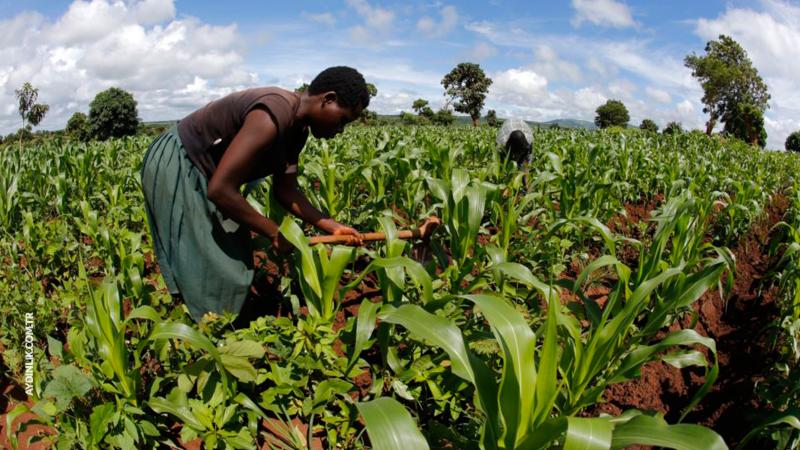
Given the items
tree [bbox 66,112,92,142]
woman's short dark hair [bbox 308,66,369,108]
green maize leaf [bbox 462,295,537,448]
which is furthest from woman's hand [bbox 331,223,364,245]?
tree [bbox 66,112,92,142]

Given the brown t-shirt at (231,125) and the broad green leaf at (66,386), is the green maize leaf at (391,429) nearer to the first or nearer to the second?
the broad green leaf at (66,386)

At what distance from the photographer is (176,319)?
6.17 ft

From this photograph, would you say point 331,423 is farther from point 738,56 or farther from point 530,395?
point 738,56

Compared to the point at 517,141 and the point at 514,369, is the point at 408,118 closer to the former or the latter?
the point at 517,141

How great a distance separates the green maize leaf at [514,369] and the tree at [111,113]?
1819 inches

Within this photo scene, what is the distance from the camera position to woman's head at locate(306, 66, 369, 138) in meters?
1.72

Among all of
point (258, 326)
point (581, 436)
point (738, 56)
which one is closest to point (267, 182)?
point (258, 326)

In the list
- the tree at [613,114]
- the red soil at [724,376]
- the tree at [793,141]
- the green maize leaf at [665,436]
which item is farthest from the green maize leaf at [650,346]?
the tree at [793,141]

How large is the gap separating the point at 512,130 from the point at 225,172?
3.92 meters

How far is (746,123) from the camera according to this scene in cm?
3238

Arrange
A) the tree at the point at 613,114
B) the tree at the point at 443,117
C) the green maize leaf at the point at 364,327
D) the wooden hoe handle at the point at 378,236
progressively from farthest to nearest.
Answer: the tree at the point at 613,114 < the tree at the point at 443,117 < the wooden hoe handle at the point at 378,236 < the green maize leaf at the point at 364,327

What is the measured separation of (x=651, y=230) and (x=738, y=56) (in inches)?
1544

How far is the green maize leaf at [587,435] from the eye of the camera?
962 millimetres

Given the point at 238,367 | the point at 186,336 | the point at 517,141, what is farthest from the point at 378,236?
the point at 517,141
